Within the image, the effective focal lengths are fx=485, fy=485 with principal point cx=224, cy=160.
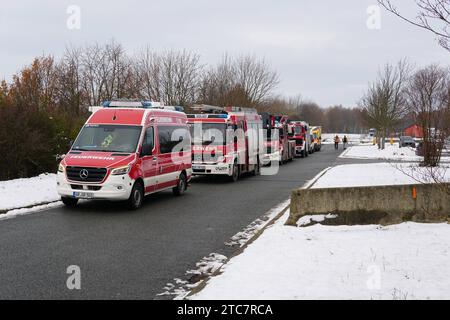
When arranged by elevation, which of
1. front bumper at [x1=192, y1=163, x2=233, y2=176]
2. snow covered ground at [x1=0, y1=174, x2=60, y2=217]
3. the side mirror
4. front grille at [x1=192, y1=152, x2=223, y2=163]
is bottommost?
snow covered ground at [x1=0, y1=174, x2=60, y2=217]

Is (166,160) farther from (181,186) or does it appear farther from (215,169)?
(215,169)

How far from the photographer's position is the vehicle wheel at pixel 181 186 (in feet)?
47.6

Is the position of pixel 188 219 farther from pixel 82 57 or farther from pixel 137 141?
pixel 82 57

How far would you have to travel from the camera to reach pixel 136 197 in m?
11.7

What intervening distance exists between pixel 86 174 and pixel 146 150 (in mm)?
1690

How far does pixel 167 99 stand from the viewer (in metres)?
39.6

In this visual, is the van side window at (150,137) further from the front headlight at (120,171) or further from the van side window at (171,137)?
the front headlight at (120,171)

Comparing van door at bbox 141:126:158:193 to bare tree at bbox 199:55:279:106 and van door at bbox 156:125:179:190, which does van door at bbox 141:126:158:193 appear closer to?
van door at bbox 156:125:179:190

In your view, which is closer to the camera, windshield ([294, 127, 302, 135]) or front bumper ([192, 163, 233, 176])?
front bumper ([192, 163, 233, 176])

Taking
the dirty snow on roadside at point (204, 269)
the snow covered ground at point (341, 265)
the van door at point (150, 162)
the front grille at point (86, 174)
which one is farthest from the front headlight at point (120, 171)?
the snow covered ground at point (341, 265)

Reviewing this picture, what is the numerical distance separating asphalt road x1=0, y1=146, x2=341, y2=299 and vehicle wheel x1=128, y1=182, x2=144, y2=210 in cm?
21

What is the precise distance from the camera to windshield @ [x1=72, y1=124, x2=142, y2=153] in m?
11.8

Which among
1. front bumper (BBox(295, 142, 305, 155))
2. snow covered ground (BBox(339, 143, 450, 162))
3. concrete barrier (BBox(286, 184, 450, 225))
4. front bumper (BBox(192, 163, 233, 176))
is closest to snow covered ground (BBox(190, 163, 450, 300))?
concrete barrier (BBox(286, 184, 450, 225))
